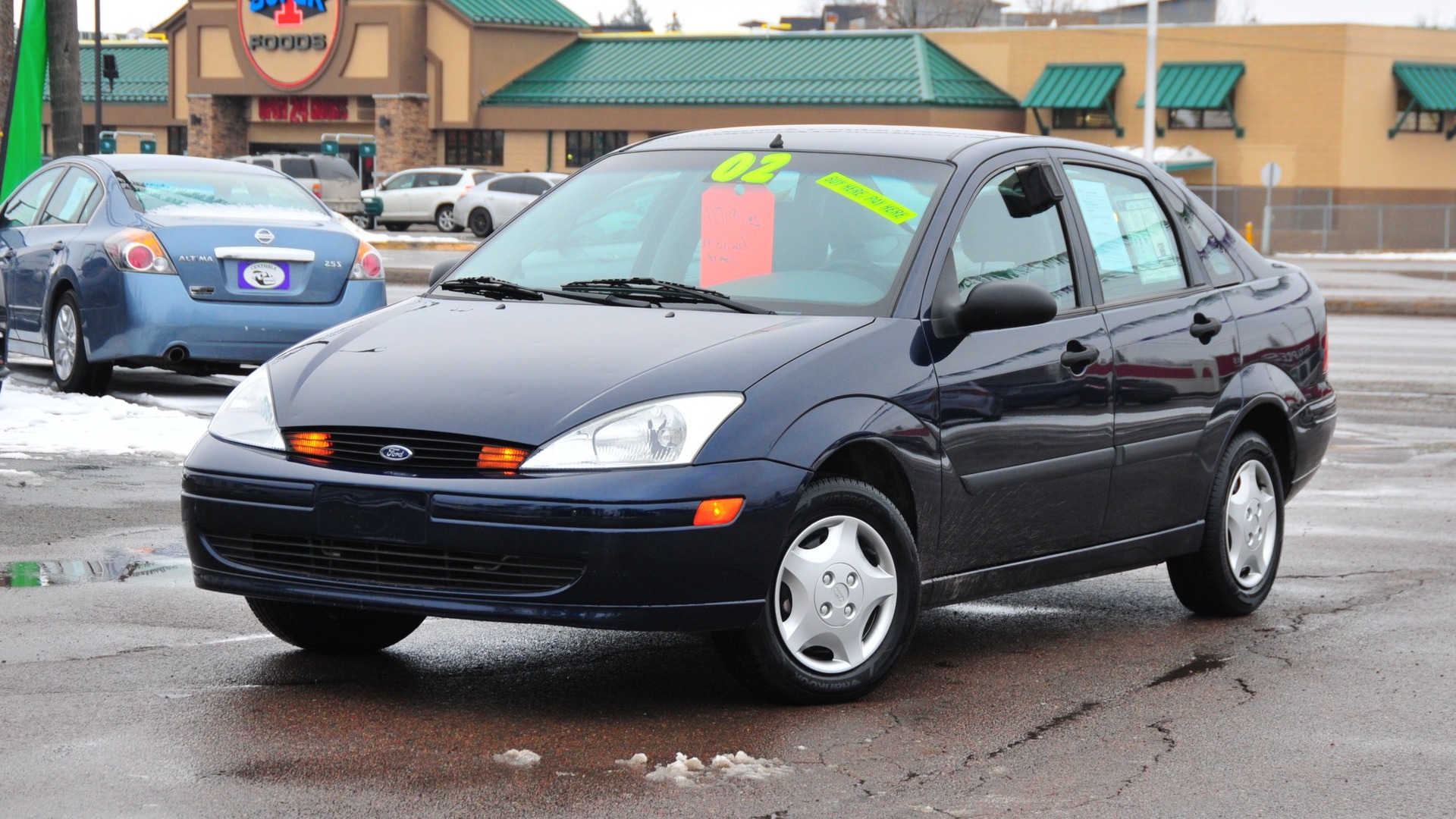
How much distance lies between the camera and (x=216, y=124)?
59.2m

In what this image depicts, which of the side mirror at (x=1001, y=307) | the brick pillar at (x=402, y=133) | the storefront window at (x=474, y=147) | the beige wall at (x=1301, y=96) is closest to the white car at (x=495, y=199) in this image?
→ the storefront window at (x=474, y=147)

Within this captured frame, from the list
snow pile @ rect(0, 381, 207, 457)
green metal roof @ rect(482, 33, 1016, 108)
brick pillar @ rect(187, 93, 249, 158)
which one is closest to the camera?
snow pile @ rect(0, 381, 207, 457)

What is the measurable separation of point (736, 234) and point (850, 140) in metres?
0.58

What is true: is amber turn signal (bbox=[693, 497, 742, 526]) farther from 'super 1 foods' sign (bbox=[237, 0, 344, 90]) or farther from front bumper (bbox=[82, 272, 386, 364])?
'super 1 foods' sign (bbox=[237, 0, 344, 90])

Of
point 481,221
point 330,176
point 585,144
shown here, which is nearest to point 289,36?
point 585,144

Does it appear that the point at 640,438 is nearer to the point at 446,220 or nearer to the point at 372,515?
the point at 372,515

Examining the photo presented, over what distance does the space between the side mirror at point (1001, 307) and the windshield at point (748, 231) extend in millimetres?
221

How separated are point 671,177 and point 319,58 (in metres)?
53.2

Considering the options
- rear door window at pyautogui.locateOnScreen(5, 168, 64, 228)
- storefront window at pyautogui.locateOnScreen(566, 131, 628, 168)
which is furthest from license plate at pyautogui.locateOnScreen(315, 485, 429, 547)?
storefront window at pyautogui.locateOnScreen(566, 131, 628, 168)

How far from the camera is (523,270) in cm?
600

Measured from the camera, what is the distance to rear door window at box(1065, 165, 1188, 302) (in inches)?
247

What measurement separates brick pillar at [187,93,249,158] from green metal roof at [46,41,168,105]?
3.53m

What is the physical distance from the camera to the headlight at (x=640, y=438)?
4.66m

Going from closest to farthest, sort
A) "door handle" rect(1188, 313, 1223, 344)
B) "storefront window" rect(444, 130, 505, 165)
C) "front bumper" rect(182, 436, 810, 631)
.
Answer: "front bumper" rect(182, 436, 810, 631)
"door handle" rect(1188, 313, 1223, 344)
"storefront window" rect(444, 130, 505, 165)
